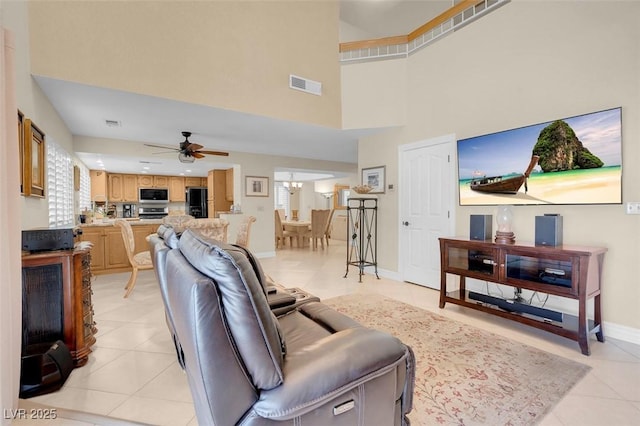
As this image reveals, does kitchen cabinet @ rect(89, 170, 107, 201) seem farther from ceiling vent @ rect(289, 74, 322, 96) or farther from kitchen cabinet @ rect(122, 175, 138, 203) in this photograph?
ceiling vent @ rect(289, 74, 322, 96)

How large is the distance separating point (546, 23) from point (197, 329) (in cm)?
390

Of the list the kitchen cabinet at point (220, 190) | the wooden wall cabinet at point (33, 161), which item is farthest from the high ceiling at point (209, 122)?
the kitchen cabinet at point (220, 190)

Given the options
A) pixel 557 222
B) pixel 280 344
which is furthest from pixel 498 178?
pixel 280 344

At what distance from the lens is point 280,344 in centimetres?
106

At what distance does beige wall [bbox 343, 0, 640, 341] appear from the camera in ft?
7.88

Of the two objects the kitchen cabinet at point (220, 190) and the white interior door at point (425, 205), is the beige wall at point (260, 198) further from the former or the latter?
the white interior door at point (425, 205)

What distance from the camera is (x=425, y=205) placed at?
4.12 m

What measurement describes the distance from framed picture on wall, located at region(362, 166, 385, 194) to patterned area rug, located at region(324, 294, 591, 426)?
2373 mm

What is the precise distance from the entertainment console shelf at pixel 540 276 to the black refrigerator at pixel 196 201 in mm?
7500

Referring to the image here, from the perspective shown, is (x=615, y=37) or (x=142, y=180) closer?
(x=615, y=37)

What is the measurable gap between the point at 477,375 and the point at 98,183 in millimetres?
9125

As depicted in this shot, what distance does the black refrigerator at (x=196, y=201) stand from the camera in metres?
8.66

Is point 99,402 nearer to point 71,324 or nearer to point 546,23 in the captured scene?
point 71,324

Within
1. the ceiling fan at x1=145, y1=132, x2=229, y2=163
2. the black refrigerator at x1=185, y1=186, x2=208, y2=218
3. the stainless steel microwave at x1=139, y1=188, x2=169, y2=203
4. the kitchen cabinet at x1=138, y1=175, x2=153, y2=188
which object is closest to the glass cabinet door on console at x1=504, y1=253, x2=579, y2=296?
the ceiling fan at x1=145, y1=132, x2=229, y2=163
